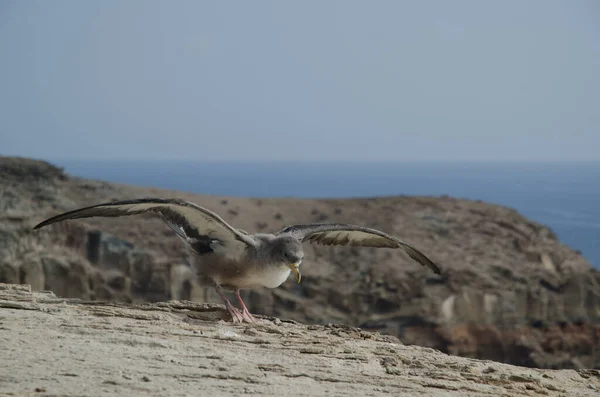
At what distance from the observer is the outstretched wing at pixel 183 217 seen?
10396 mm

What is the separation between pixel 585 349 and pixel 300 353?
3162cm

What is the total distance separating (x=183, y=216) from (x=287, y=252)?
157 centimetres

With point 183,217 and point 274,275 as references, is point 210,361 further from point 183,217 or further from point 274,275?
point 183,217

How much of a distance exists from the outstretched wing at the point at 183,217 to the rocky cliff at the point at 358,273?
72.5 feet

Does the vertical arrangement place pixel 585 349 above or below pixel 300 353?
below

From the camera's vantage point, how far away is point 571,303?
124 feet

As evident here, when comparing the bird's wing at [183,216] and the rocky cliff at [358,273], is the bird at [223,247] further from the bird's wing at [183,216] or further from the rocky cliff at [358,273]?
the rocky cliff at [358,273]

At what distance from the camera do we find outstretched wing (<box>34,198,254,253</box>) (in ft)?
34.1

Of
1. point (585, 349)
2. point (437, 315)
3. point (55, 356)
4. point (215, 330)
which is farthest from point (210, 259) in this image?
point (585, 349)

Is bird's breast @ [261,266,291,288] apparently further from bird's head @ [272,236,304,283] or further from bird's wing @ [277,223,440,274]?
bird's wing @ [277,223,440,274]

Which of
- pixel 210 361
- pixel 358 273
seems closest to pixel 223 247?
pixel 210 361

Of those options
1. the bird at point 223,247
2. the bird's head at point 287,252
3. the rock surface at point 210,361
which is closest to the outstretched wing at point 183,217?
the bird at point 223,247

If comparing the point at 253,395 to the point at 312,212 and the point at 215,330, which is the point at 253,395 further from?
the point at 312,212

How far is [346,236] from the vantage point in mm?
12367
